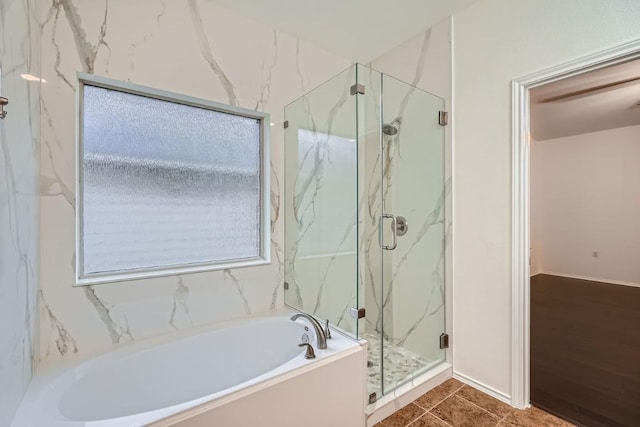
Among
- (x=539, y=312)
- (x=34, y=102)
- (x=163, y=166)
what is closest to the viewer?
(x=34, y=102)

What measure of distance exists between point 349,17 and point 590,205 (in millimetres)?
5603

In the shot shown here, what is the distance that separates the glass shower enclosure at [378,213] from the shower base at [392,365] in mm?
12

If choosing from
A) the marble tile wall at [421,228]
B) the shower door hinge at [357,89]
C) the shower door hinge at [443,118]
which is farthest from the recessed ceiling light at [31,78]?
the shower door hinge at [443,118]

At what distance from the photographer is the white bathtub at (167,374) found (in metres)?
1.16

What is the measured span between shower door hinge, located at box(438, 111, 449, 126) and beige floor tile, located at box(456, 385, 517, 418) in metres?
1.90

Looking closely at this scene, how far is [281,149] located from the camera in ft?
7.76

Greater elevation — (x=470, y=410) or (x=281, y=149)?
(x=281, y=149)

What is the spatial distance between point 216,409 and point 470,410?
1.55m

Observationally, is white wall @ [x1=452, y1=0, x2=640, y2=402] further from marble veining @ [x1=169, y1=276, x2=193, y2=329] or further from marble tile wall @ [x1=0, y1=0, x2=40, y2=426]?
marble tile wall @ [x1=0, y1=0, x2=40, y2=426]

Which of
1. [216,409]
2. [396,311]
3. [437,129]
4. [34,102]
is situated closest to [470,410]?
[396,311]

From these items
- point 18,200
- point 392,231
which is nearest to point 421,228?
point 392,231

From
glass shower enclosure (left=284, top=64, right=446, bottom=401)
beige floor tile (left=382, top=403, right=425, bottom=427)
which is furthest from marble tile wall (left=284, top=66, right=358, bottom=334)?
beige floor tile (left=382, top=403, right=425, bottom=427)

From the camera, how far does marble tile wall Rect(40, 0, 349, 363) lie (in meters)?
1.55

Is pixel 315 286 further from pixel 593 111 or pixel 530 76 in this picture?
pixel 593 111
